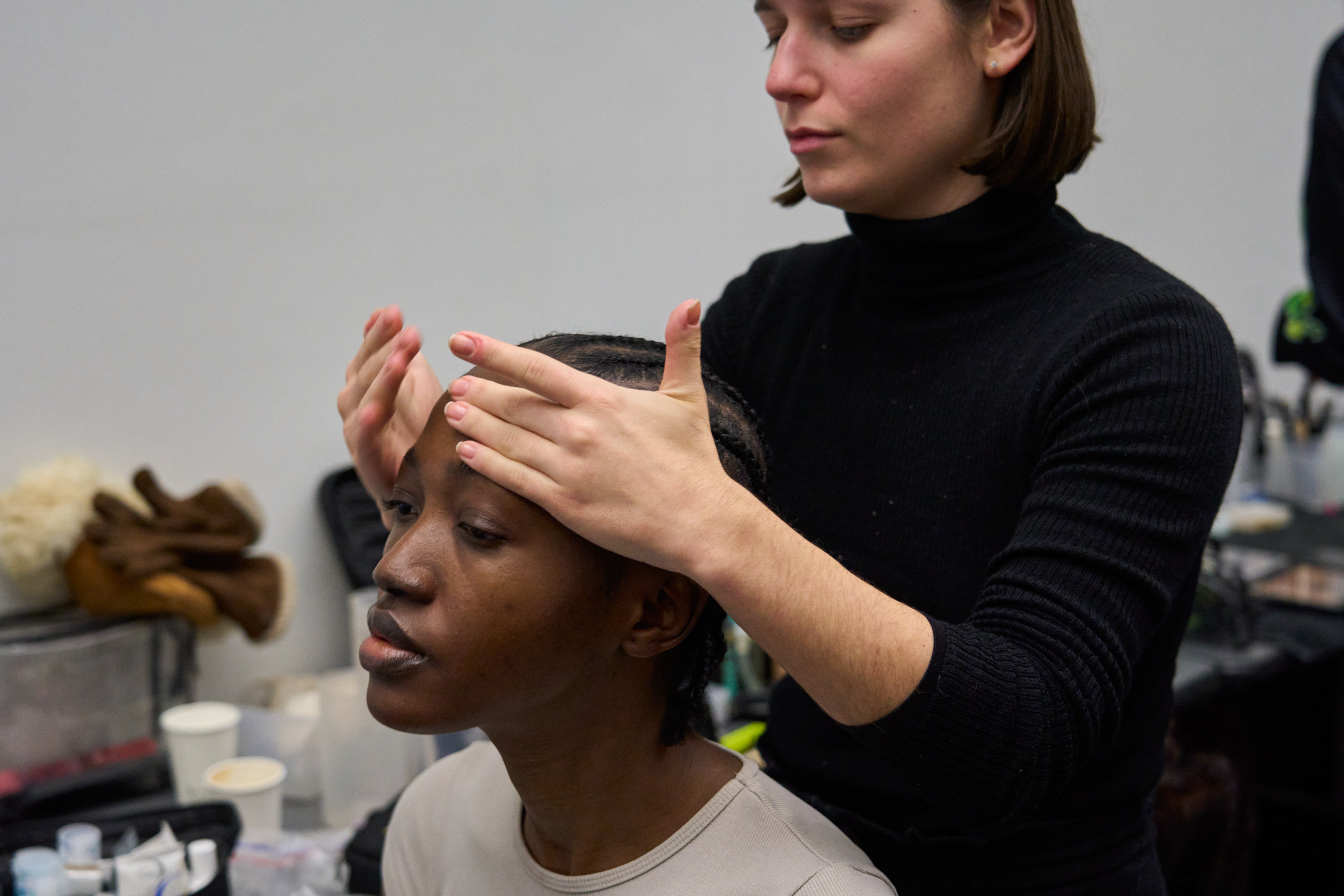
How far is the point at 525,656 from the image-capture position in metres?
0.91

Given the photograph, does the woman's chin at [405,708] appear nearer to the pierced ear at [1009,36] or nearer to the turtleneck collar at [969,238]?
the turtleneck collar at [969,238]

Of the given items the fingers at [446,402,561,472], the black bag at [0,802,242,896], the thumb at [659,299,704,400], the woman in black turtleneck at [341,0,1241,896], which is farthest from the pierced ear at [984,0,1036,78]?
the black bag at [0,802,242,896]

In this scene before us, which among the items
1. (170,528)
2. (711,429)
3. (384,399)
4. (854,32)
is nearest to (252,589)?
(170,528)

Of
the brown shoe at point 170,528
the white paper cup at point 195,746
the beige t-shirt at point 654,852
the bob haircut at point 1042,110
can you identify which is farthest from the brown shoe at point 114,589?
the bob haircut at point 1042,110

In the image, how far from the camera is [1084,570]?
982 mm

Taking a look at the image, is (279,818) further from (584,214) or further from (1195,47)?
(1195,47)

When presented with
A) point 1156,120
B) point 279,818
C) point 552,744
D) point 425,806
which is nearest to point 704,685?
point 552,744

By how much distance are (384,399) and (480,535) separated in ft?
0.84

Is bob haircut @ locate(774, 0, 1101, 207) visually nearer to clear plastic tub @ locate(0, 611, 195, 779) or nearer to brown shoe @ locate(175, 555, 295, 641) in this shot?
brown shoe @ locate(175, 555, 295, 641)

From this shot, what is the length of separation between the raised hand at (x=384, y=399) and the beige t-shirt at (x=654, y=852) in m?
0.31

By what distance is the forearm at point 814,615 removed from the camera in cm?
81

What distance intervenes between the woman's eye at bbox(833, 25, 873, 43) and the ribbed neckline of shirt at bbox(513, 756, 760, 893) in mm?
685

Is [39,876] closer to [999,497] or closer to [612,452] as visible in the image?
[612,452]

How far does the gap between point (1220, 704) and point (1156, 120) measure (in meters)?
2.32
